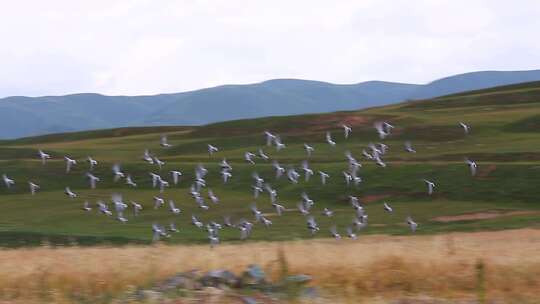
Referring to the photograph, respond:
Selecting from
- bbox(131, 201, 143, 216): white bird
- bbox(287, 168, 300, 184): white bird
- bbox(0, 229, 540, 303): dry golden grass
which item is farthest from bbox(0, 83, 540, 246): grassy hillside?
bbox(0, 229, 540, 303): dry golden grass

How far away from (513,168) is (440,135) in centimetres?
2608

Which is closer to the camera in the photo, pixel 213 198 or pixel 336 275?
pixel 336 275

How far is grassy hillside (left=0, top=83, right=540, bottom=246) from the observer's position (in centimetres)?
4819

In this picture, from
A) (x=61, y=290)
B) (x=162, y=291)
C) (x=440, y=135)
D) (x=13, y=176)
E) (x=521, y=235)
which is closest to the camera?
(x=162, y=291)

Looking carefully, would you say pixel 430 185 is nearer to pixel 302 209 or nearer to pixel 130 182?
pixel 302 209

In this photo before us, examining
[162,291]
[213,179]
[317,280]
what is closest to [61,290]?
[162,291]

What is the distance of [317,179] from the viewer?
6625 centimetres

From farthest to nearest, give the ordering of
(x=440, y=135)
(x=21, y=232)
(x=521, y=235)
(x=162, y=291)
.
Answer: (x=440, y=135) → (x=21, y=232) → (x=521, y=235) → (x=162, y=291)

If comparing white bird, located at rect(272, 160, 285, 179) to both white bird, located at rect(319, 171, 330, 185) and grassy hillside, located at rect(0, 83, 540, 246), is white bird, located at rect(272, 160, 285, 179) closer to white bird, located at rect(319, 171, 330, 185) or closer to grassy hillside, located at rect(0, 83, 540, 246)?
grassy hillside, located at rect(0, 83, 540, 246)

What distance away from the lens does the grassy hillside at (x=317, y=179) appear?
48188mm

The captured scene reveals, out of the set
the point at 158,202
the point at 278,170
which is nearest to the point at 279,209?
the point at 278,170

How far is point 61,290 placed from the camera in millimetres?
14484

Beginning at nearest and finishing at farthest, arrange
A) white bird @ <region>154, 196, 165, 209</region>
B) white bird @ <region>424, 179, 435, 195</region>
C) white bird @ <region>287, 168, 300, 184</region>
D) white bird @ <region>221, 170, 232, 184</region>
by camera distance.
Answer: white bird @ <region>424, 179, 435, 195</region> < white bird @ <region>287, 168, 300, 184</region> < white bird @ <region>154, 196, 165, 209</region> < white bird @ <region>221, 170, 232, 184</region>

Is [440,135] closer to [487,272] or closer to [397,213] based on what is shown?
[397,213]
